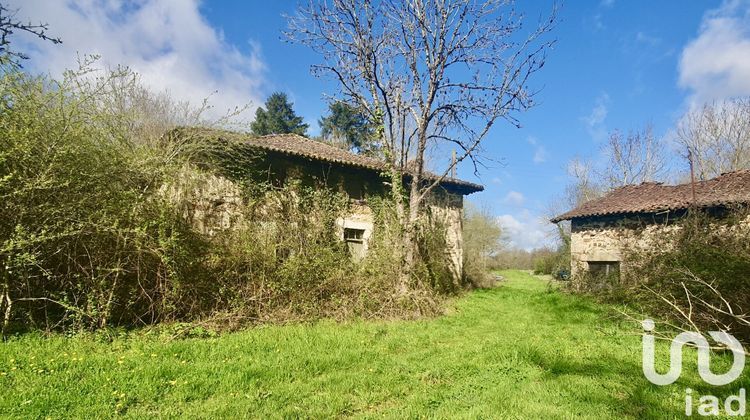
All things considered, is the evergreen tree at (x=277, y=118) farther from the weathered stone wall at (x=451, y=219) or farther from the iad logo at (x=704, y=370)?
the iad logo at (x=704, y=370)

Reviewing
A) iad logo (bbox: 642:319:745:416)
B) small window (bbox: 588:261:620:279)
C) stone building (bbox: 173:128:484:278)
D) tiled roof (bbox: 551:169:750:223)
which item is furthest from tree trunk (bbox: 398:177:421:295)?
tiled roof (bbox: 551:169:750:223)

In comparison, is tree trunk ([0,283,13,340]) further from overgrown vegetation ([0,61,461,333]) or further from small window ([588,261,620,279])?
small window ([588,261,620,279])

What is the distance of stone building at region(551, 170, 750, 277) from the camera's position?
422 inches

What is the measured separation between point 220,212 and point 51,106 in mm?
2942

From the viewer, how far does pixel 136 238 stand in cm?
596

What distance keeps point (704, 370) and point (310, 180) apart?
28.0 ft

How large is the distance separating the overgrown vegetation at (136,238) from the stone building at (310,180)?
150mm

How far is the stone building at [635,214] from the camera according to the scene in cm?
1072

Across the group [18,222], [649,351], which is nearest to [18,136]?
[18,222]

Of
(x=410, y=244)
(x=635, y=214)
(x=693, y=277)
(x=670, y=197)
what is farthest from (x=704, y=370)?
(x=670, y=197)

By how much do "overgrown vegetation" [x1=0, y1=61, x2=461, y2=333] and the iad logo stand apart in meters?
4.30

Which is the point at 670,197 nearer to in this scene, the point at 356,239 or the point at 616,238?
the point at 616,238

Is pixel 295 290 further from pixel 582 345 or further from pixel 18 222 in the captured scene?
pixel 582 345

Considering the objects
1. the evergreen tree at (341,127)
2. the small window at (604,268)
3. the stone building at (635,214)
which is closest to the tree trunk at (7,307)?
the stone building at (635,214)
